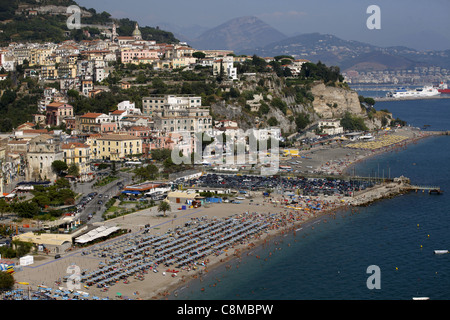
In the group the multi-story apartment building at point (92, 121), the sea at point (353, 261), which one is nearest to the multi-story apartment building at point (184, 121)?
the multi-story apartment building at point (92, 121)

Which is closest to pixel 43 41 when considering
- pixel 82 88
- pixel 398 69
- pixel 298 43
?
pixel 82 88

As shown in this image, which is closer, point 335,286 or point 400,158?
point 335,286

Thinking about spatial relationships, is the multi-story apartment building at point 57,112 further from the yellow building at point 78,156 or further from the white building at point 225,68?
the white building at point 225,68

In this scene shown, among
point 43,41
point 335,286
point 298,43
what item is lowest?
point 335,286

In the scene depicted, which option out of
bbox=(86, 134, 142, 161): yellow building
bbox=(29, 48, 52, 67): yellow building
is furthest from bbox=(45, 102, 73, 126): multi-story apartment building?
bbox=(29, 48, 52, 67): yellow building

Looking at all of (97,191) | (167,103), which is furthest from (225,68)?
(97,191)

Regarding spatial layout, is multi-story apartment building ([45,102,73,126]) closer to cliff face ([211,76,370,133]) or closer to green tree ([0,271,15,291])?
cliff face ([211,76,370,133])

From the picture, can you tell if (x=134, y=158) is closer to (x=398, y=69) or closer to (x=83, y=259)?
(x=83, y=259)
